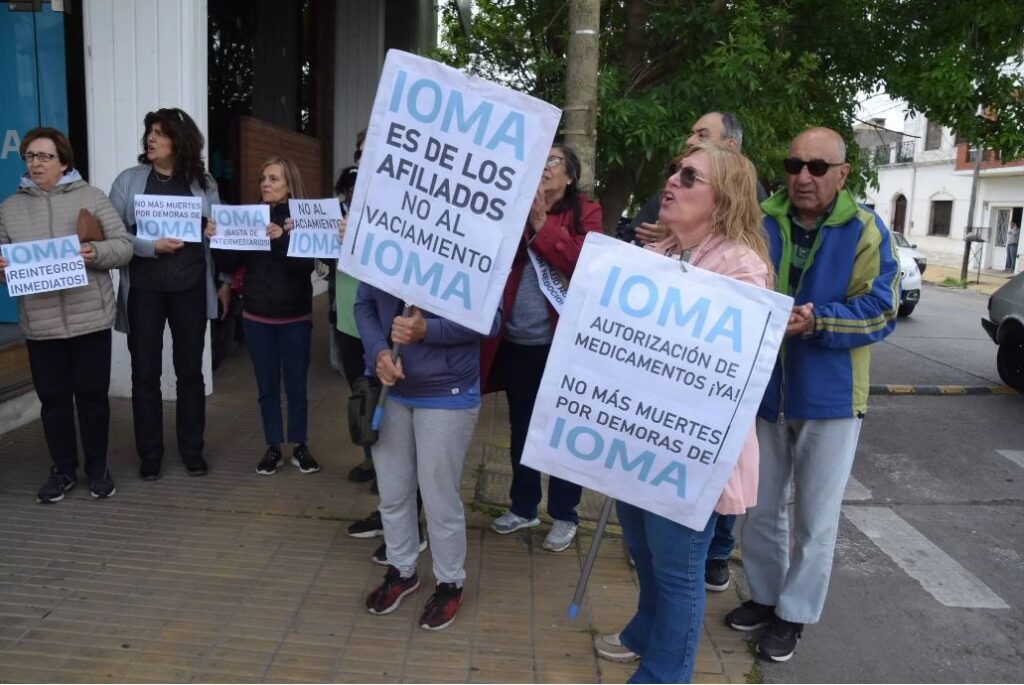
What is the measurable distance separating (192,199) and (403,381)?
2135 millimetres

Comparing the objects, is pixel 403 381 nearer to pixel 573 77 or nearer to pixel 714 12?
pixel 573 77

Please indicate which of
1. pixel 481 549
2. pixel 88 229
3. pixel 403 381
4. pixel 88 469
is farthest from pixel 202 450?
pixel 403 381

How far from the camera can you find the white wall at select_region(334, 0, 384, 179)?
12.8 m

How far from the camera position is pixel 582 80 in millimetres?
4797

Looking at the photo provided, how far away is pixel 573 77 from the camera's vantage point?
4.82m

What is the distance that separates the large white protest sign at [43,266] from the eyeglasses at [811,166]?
3.41m

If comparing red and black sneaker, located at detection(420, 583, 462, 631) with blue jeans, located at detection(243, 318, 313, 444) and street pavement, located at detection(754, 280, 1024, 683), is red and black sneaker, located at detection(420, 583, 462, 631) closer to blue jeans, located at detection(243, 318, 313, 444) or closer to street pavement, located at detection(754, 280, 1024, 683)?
street pavement, located at detection(754, 280, 1024, 683)

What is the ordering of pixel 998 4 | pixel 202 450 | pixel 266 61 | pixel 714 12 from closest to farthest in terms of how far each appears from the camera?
pixel 202 450 → pixel 714 12 → pixel 998 4 → pixel 266 61

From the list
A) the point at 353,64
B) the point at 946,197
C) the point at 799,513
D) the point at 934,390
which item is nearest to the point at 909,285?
the point at 934,390

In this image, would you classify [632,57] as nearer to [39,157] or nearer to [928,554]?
[928,554]

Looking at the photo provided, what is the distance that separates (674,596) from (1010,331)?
25.6ft

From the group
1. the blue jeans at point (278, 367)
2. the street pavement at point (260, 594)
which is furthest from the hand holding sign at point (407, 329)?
the blue jeans at point (278, 367)

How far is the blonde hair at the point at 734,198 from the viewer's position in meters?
2.85

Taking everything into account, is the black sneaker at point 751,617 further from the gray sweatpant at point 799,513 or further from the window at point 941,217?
the window at point 941,217
